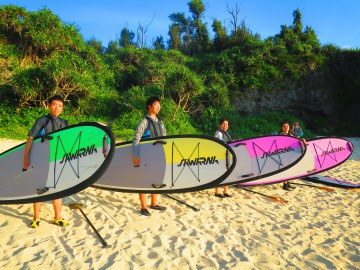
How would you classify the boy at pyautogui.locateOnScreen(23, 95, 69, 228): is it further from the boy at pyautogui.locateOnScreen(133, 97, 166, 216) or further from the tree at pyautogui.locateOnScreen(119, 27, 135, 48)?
the tree at pyautogui.locateOnScreen(119, 27, 135, 48)

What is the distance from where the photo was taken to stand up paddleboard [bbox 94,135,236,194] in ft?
12.8

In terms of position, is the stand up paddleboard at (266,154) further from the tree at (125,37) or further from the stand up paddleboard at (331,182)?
the tree at (125,37)

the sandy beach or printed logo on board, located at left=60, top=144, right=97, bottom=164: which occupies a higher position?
printed logo on board, located at left=60, top=144, right=97, bottom=164

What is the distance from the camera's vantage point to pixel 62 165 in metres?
2.94

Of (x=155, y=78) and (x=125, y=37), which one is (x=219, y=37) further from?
(x=125, y=37)

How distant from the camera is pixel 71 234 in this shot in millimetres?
2893

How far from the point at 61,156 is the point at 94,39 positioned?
4119 cm

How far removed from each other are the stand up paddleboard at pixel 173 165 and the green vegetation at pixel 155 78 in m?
6.89

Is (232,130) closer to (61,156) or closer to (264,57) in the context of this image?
(264,57)

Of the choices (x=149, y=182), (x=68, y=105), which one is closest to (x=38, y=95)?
(x=68, y=105)

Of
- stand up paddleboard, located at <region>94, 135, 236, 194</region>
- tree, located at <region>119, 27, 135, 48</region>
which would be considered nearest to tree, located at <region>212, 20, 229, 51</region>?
tree, located at <region>119, 27, 135, 48</region>

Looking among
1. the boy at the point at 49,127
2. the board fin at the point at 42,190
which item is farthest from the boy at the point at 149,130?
the board fin at the point at 42,190

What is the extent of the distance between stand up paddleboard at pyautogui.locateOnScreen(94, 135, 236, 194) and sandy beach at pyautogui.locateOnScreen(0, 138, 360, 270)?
13.1 inches

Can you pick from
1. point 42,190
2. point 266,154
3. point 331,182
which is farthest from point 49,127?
point 331,182
